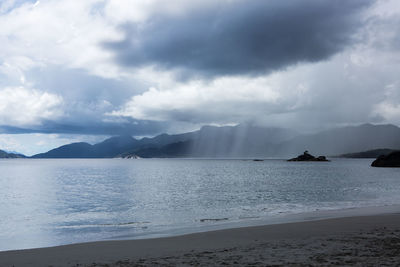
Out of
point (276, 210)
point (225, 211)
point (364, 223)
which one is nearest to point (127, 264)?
point (364, 223)

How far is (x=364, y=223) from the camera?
84.7 ft

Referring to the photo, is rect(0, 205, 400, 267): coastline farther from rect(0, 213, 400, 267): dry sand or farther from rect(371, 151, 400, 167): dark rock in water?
rect(371, 151, 400, 167): dark rock in water

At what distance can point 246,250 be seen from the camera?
667 inches

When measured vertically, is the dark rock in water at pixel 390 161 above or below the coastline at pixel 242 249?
below

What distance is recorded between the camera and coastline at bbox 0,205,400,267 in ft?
48.6

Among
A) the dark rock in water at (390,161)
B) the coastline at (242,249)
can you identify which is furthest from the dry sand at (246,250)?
the dark rock in water at (390,161)

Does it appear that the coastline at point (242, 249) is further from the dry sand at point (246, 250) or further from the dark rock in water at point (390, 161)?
the dark rock in water at point (390, 161)

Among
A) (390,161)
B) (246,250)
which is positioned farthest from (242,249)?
(390,161)

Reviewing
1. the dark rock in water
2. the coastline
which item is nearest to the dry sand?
the coastline

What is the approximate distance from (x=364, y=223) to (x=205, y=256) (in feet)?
52.9

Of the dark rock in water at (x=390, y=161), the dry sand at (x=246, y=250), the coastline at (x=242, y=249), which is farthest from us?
the dark rock in water at (x=390, y=161)

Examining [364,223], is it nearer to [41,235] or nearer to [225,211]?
[225,211]

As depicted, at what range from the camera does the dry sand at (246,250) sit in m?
14.5

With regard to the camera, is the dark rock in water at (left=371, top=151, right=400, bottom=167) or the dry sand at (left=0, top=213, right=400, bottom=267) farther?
the dark rock in water at (left=371, top=151, right=400, bottom=167)
